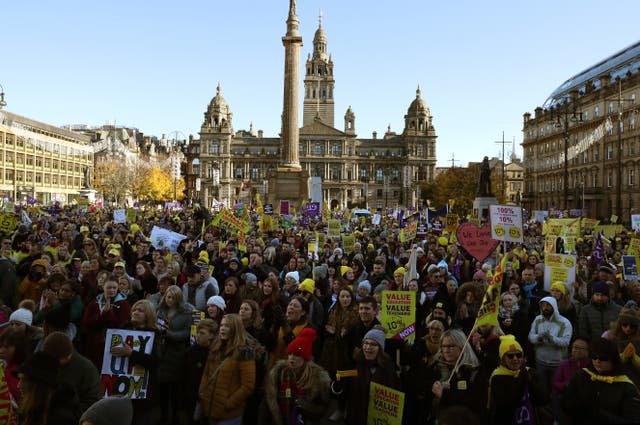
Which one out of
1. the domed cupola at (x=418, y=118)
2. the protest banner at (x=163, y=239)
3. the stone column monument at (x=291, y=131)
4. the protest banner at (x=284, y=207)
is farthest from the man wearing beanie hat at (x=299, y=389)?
the domed cupola at (x=418, y=118)

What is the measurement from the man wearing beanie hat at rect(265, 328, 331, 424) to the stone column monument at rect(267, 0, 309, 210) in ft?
105

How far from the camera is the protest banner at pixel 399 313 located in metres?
6.16

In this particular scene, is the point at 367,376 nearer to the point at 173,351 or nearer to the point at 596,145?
the point at 173,351

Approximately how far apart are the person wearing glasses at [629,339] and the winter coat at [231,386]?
3138mm

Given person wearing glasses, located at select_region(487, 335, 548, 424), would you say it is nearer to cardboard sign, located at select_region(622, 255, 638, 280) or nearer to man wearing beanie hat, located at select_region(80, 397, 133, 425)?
man wearing beanie hat, located at select_region(80, 397, 133, 425)

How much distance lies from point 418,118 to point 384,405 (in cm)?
11877

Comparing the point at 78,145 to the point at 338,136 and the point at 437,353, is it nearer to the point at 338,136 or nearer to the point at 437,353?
the point at 338,136

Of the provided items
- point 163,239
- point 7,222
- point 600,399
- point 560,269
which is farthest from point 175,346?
point 7,222

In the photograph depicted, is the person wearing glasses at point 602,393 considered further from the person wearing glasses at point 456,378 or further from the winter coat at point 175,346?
the winter coat at point 175,346

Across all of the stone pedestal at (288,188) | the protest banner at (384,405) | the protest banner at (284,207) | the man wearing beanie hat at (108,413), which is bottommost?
the protest banner at (384,405)

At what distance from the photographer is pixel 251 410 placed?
5.25 meters

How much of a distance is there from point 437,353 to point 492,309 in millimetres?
891

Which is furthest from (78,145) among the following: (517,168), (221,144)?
(517,168)

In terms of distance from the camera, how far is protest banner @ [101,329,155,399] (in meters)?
4.83
